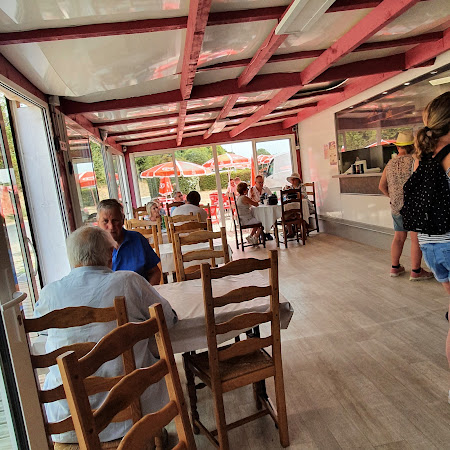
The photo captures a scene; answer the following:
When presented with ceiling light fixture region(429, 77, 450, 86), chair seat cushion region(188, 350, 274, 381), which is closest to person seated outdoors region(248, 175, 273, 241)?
ceiling light fixture region(429, 77, 450, 86)

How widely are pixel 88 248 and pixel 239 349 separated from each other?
912 mm

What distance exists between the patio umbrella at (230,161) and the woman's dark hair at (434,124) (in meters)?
8.36

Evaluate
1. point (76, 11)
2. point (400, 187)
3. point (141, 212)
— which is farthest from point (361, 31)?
point (141, 212)

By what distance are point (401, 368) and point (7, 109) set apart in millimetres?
3754

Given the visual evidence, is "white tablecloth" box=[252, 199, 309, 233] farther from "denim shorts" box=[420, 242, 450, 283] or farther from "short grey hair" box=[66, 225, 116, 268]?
"short grey hair" box=[66, 225, 116, 268]

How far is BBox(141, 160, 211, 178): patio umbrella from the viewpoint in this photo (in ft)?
34.6

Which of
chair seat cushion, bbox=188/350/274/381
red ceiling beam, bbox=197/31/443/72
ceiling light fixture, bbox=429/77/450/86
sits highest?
red ceiling beam, bbox=197/31/443/72

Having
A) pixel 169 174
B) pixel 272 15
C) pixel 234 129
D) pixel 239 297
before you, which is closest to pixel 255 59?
pixel 272 15

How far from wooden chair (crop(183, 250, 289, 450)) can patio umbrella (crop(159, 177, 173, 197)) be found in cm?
882

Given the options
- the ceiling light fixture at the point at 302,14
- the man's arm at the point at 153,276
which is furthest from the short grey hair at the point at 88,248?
the ceiling light fixture at the point at 302,14

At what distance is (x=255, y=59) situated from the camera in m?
4.03

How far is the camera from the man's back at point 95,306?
1702 millimetres

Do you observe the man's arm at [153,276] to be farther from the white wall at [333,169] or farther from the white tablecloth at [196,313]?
the white wall at [333,169]

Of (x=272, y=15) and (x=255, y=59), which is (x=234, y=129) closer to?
(x=255, y=59)
